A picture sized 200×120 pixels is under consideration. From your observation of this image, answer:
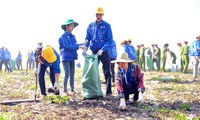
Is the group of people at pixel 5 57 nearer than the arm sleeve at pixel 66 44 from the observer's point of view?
No

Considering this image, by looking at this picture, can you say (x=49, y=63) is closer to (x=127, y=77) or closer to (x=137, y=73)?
(x=127, y=77)

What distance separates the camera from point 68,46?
777 cm

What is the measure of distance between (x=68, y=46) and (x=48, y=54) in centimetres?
61

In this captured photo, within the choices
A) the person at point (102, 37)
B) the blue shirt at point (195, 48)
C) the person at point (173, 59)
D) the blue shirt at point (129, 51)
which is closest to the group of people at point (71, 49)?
the person at point (102, 37)

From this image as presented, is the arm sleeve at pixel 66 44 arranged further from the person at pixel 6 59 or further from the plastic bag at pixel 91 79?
the person at pixel 6 59

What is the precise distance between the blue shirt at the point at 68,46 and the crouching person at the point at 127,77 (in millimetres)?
1623

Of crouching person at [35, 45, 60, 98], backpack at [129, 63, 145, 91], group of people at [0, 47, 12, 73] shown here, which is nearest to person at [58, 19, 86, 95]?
crouching person at [35, 45, 60, 98]

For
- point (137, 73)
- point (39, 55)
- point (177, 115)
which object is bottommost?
point (177, 115)

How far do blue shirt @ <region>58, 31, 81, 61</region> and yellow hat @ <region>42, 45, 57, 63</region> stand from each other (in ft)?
1.45

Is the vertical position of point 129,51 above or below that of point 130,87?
above

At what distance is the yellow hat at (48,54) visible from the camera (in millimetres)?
7480

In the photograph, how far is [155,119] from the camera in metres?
6.20

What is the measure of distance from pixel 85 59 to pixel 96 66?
0.36m

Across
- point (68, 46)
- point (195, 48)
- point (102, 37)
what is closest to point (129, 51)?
point (195, 48)
